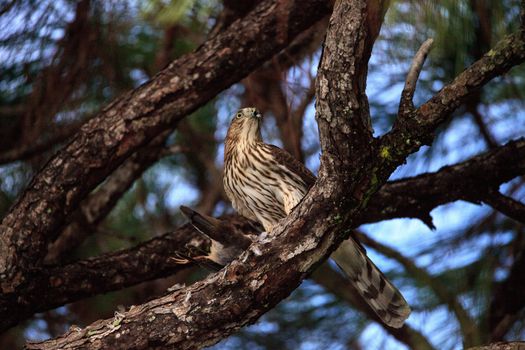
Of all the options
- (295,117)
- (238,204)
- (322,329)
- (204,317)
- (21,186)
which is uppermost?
(21,186)

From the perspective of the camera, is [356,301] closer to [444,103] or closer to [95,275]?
[95,275]

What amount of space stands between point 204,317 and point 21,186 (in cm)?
247

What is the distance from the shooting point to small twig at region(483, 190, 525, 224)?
14.2ft

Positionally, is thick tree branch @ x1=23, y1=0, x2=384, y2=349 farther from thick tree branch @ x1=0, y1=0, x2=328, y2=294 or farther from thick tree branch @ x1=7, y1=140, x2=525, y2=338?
thick tree branch @ x1=7, y1=140, x2=525, y2=338

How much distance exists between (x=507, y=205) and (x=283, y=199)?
117 cm

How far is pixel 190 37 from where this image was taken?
5.55m

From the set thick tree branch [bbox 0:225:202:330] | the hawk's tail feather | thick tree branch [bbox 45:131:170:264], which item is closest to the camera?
thick tree branch [bbox 0:225:202:330]

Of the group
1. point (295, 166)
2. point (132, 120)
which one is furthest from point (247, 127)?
point (132, 120)

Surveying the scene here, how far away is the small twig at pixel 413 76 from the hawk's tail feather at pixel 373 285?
123 centimetres

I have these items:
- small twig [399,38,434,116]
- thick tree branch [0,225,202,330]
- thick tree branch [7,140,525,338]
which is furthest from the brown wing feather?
small twig [399,38,434,116]

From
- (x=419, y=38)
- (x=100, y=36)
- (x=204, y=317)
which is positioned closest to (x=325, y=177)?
(x=204, y=317)

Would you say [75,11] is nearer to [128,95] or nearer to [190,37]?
[128,95]

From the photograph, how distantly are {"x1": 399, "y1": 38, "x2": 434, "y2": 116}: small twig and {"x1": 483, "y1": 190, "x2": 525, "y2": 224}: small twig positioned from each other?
4.61 ft

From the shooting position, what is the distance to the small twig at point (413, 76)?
314 cm
